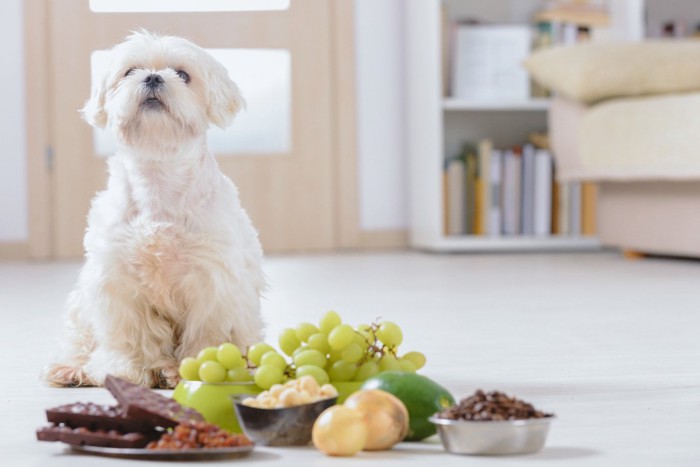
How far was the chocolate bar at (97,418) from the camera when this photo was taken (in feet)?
3.88

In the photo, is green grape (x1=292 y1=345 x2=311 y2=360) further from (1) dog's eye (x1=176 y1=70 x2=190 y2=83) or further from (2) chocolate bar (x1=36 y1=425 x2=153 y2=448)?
(1) dog's eye (x1=176 y1=70 x2=190 y2=83)

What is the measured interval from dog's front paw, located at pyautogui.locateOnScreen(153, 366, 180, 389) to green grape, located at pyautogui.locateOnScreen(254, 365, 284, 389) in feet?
1.26

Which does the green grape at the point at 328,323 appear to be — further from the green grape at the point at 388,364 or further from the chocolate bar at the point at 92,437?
the chocolate bar at the point at 92,437

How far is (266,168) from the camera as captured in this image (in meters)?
4.80

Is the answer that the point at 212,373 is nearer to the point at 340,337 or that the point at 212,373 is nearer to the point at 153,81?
the point at 340,337

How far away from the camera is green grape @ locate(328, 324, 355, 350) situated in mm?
1379

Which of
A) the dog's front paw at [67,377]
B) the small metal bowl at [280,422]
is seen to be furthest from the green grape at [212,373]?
the dog's front paw at [67,377]

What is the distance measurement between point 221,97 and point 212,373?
520 millimetres

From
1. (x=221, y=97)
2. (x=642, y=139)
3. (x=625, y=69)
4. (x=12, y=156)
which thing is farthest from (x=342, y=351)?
Result: (x=12, y=156)

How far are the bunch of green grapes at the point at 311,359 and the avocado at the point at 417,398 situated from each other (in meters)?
0.11

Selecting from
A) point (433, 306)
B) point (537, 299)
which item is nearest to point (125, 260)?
point (433, 306)

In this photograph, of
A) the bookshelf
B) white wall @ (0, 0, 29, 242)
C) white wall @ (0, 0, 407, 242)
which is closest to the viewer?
the bookshelf

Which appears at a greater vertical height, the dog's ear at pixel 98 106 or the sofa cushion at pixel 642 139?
the dog's ear at pixel 98 106

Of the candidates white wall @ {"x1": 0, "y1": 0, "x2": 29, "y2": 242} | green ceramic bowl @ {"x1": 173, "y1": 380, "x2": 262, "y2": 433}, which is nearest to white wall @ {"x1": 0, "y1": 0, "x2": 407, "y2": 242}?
white wall @ {"x1": 0, "y1": 0, "x2": 29, "y2": 242}
